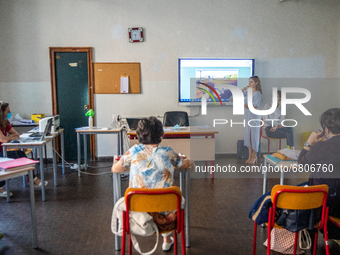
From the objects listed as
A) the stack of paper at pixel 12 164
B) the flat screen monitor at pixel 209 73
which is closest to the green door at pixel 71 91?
the flat screen monitor at pixel 209 73

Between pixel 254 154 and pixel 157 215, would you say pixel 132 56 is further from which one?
pixel 157 215

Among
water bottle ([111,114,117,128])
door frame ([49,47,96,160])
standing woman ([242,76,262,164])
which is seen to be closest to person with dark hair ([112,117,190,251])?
standing woman ([242,76,262,164])

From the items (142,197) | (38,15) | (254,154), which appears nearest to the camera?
(142,197)

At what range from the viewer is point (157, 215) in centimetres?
182

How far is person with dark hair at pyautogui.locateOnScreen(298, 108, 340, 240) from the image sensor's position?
2014 mm

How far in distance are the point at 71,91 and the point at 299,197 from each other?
15.4ft

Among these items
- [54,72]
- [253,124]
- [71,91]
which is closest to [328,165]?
[253,124]

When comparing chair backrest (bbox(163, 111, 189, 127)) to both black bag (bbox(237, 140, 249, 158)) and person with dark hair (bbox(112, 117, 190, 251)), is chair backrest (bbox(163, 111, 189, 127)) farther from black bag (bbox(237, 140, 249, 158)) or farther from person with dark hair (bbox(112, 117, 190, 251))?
person with dark hair (bbox(112, 117, 190, 251))

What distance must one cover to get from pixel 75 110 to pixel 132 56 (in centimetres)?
153

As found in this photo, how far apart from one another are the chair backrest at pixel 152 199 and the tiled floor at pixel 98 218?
2.70 feet

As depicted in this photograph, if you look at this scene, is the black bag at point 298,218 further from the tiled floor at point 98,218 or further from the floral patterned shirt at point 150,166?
the floral patterned shirt at point 150,166

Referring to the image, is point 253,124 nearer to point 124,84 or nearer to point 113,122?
point 113,122

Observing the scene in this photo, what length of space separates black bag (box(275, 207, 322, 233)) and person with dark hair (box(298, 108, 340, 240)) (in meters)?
0.27

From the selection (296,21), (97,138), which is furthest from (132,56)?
(296,21)
